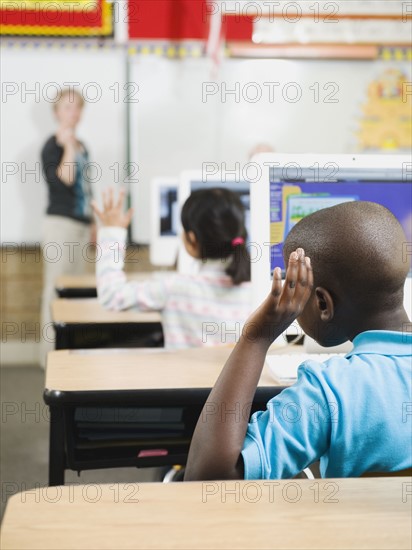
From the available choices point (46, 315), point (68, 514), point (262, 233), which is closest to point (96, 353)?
point (262, 233)

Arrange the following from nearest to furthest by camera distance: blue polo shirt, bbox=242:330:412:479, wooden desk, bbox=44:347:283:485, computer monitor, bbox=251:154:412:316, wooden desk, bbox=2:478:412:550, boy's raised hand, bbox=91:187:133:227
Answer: wooden desk, bbox=2:478:412:550 < blue polo shirt, bbox=242:330:412:479 < wooden desk, bbox=44:347:283:485 < computer monitor, bbox=251:154:412:316 < boy's raised hand, bbox=91:187:133:227

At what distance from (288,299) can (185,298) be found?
1.09 metres

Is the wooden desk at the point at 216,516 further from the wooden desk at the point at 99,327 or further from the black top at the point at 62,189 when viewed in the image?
the black top at the point at 62,189

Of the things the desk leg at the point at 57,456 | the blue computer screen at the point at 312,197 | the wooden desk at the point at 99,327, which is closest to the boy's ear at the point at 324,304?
the blue computer screen at the point at 312,197

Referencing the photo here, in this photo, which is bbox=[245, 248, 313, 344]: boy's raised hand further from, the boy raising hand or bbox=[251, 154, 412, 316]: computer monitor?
bbox=[251, 154, 412, 316]: computer monitor

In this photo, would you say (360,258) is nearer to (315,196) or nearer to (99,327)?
(315,196)

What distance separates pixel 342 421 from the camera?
888 millimetres

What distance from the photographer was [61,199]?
4551mm

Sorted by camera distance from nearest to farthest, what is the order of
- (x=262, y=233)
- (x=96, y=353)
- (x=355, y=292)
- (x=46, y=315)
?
(x=355, y=292) → (x=262, y=233) → (x=96, y=353) → (x=46, y=315)

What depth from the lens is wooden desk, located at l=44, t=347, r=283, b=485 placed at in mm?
1417

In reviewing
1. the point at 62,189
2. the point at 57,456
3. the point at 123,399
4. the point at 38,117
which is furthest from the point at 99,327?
the point at 38,117

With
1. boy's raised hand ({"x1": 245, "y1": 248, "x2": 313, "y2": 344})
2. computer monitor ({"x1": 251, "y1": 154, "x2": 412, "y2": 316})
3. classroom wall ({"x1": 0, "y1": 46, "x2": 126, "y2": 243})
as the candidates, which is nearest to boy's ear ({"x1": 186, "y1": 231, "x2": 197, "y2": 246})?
computer monitor ({"x1": 251, "y1": 154, "x2": 412, "y2": 316})

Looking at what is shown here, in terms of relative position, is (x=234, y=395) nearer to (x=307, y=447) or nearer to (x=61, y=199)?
(x=307, y=447)

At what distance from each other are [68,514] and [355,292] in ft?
1.51
